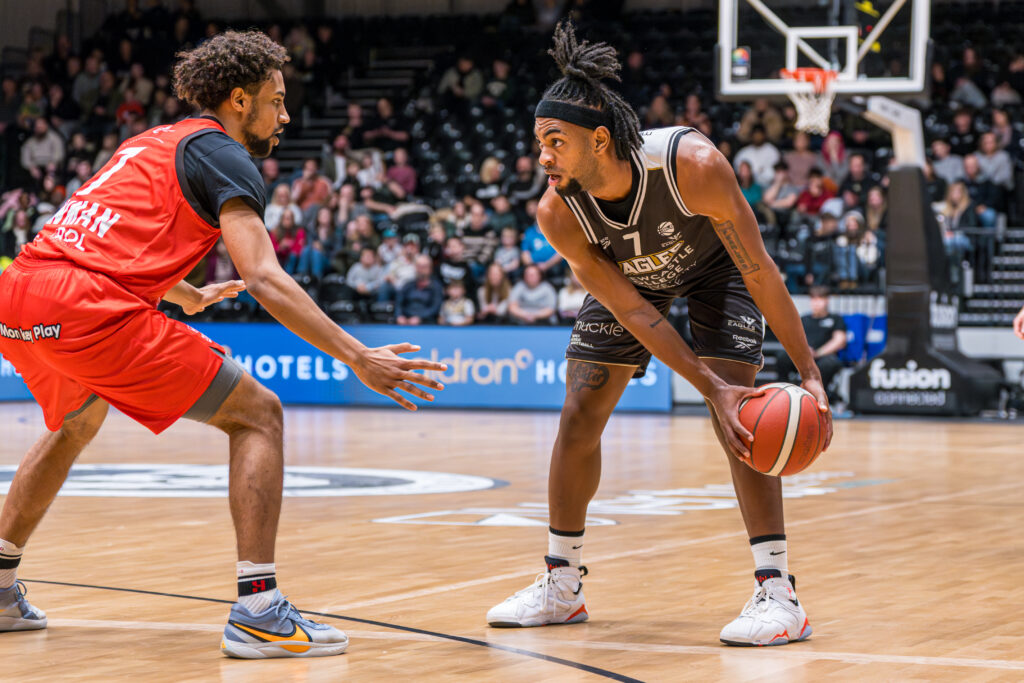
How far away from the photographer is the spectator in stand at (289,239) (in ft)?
59.0

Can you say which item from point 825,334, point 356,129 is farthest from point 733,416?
point 356,129

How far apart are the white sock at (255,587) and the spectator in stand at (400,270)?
43.1ft

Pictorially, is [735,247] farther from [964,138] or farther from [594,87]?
[964,138]

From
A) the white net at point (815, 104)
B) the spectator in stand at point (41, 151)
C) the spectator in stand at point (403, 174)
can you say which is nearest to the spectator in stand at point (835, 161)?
the white net at point (815, 104)

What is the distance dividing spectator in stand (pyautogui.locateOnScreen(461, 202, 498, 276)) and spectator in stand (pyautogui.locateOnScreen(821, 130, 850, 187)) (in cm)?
419

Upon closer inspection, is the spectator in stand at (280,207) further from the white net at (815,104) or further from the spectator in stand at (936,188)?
the spectator in stand at (936,188)

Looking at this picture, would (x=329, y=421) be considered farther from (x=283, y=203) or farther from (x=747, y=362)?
(x=747, y=362)

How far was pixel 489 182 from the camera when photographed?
18984 millimetres

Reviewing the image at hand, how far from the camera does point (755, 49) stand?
1410 cm

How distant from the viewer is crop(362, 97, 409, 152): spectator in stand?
67.1ft

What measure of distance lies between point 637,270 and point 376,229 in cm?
1400

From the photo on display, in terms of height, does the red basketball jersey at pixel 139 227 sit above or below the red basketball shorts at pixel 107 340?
above

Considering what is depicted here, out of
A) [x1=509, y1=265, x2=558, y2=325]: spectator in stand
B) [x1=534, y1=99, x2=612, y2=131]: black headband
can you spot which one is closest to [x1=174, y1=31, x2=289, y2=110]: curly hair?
[x1=534, y1=99, x2=612, y2=131]: black headband

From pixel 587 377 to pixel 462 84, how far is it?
16.8 metres
